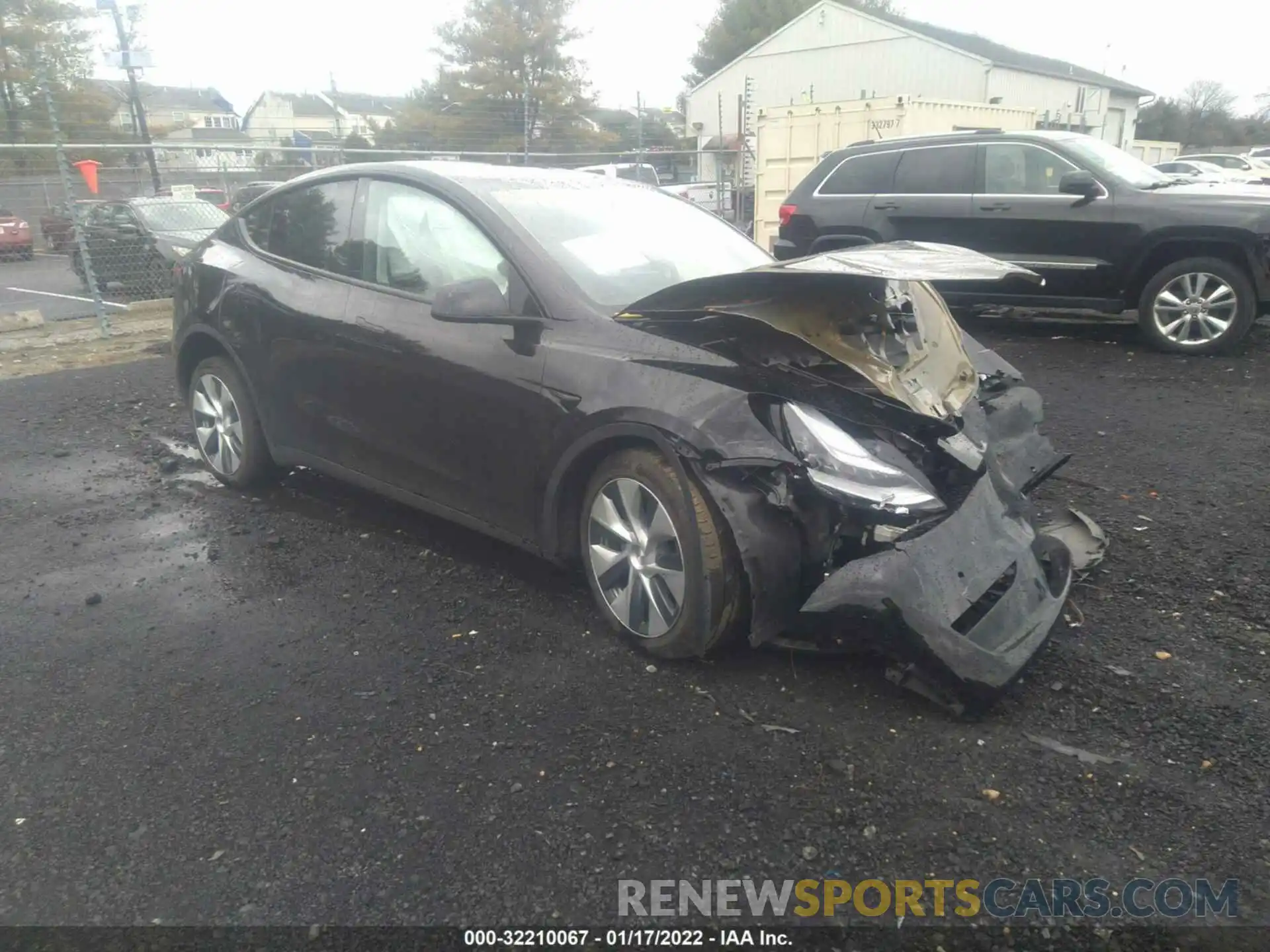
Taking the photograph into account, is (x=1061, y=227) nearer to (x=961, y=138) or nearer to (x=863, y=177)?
(x=961, y=138)

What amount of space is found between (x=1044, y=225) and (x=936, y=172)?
1245 millimetres

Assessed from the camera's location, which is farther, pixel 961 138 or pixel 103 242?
pixel 103 242

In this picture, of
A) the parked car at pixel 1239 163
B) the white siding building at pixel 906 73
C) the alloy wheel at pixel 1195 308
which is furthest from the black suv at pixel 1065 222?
the parked car at pixel 1239 163

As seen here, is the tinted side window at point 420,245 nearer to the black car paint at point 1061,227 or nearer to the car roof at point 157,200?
the black car paint at point 1061,227

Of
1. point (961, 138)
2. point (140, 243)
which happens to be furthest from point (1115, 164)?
point (140, 243)

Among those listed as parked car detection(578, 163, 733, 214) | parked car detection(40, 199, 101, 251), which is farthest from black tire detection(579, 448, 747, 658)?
parked car detection(578, 163, 733, 214)

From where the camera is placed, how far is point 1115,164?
26.5ft

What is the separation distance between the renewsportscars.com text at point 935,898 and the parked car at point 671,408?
24.8 inches

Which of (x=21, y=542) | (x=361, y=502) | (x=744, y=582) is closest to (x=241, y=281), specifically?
(x=361, y=502)

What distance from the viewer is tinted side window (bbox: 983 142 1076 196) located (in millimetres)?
8109

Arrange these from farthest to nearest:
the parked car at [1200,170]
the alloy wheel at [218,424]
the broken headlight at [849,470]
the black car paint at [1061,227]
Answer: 1. the parked car at [1200,170]
2. the black car paint at [1061,227]
3. the alloy wheel at [218,424]
4. the broken headlight at [849,470]

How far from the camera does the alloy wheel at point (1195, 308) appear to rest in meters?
7.30

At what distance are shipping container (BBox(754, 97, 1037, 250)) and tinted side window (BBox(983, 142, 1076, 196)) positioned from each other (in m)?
5.28

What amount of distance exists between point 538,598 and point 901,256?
188 cm
